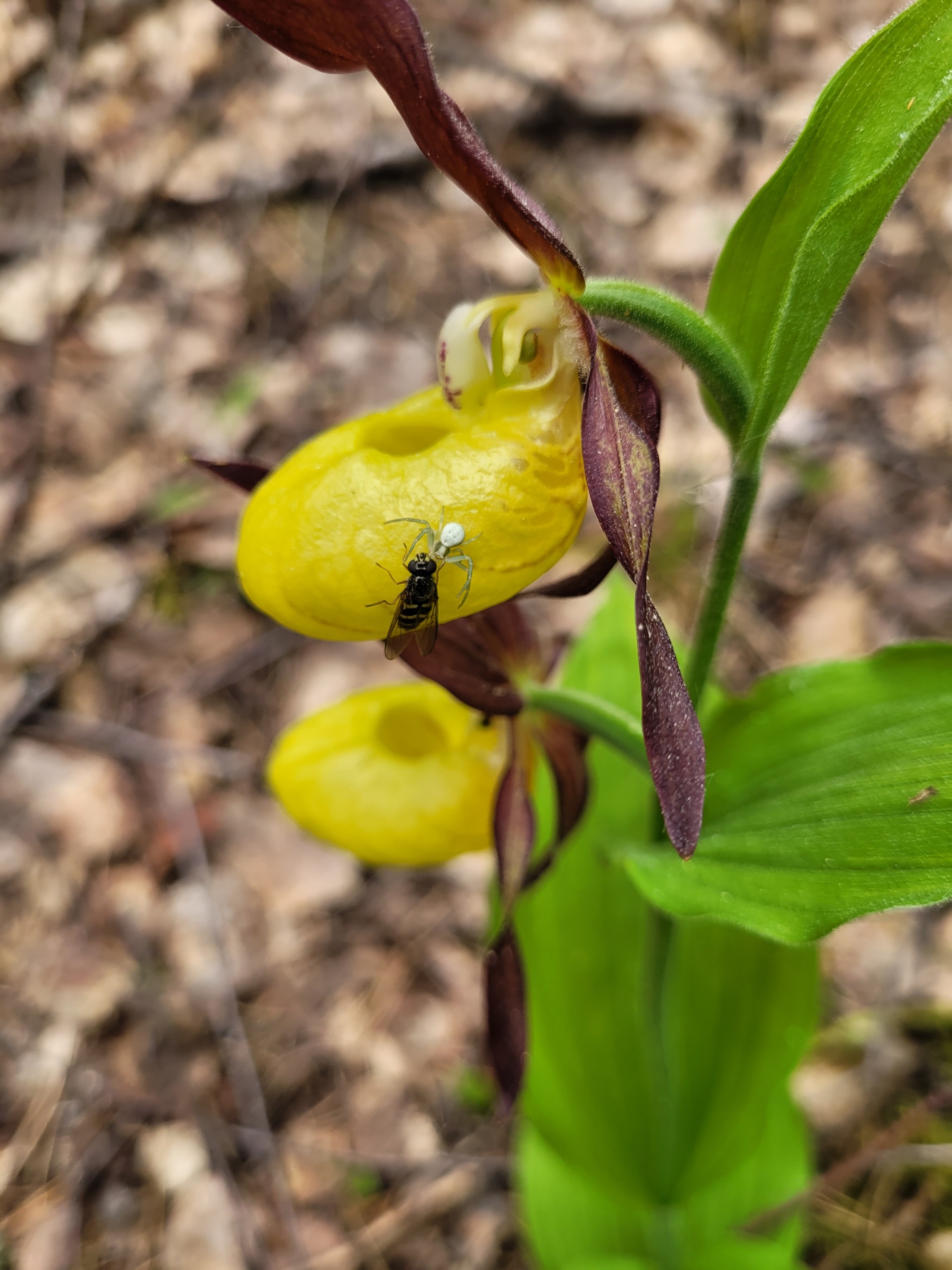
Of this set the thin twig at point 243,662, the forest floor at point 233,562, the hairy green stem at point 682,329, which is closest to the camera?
the hairy green stem at point 682,329

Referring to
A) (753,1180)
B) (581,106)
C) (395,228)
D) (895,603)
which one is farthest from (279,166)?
(753,1180)

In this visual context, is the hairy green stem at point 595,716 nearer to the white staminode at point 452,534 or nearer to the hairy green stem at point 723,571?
the hairy green stem at point 723,571

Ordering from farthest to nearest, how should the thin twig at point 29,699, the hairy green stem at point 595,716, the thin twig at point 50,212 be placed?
the thin twig at point 50,212, the thin twig at point 29,699, the hairy green stem at point 595,716

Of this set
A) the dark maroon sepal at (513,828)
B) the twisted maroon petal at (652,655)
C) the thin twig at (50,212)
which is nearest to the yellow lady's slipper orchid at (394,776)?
the dark maroon sepal at (513,828)

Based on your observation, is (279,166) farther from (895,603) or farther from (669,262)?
(895,603)

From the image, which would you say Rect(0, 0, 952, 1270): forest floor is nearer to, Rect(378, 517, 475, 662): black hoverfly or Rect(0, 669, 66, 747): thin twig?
Rect(0, 669, 66, 747): thin twig

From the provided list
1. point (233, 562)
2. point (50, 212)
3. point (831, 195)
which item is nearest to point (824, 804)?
point (831, 195)
